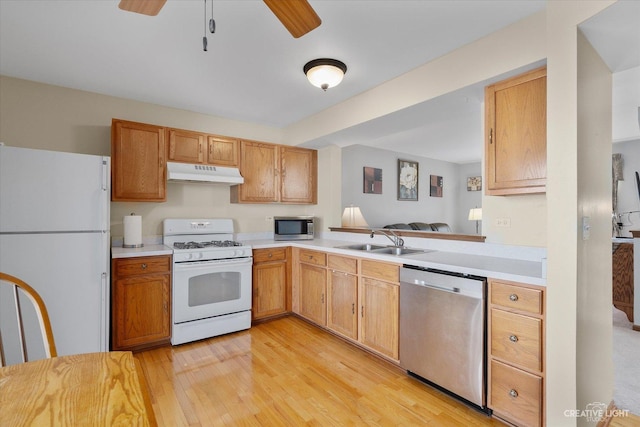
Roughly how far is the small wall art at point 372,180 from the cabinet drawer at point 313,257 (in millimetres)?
2247

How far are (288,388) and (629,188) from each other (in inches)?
228

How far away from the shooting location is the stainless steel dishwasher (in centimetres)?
189

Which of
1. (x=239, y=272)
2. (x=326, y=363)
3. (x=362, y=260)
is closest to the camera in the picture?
(x=326, y=363)

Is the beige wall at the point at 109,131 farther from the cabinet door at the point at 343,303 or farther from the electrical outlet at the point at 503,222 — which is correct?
the electrical outlet at the point at 503,222

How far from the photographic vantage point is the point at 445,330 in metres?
2.05

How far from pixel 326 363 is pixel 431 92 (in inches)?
93.5

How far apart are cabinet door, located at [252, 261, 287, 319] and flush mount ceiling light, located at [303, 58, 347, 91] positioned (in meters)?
2.06

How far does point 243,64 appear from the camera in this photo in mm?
2494

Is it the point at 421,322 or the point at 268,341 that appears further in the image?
the point at 268,341

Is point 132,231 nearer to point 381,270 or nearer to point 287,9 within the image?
point 381,270

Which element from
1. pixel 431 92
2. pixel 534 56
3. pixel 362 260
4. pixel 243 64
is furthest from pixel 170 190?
pixel 534 56

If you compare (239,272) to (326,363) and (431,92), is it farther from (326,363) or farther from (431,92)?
(431,92)

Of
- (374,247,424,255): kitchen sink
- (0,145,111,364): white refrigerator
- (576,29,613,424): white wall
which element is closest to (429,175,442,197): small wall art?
(374,247,424,255): kitchen sink

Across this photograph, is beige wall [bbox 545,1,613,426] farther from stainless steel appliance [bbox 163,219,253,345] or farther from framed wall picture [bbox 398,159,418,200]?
framed wall picture [bbox 398,159,418,200]
